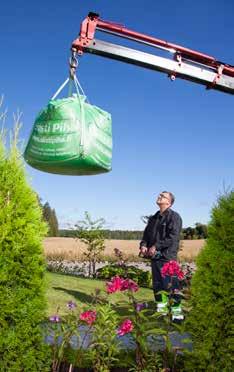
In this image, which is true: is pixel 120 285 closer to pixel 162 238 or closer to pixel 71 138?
pixel 71 138

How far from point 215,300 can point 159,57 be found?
516 cm

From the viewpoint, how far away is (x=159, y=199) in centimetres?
782

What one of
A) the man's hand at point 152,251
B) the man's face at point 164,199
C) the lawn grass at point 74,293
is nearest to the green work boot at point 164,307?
the man's hand at point 152,251

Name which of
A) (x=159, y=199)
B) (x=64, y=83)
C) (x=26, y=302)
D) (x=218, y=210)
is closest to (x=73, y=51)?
(x=64, y=83)

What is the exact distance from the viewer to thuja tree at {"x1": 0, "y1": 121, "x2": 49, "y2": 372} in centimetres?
362

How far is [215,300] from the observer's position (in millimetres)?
3812

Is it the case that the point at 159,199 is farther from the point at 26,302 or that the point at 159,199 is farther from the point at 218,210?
the point at 26,302

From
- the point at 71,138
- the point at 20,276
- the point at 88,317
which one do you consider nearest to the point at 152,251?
the point at 71,138

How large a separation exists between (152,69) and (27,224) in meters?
5.03

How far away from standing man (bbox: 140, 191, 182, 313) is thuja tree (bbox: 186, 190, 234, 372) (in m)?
3.57

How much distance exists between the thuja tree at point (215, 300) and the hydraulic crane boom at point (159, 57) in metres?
3.82

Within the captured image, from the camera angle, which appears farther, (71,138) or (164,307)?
(71,138)

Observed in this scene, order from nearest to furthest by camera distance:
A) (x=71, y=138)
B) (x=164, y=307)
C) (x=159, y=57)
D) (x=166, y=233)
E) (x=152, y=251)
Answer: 1. (x=164, y=307)
2. (x=71, y=138)
3. (x=152, y=251)
4. (x=166, y=233)
5. (x=159, y=57)

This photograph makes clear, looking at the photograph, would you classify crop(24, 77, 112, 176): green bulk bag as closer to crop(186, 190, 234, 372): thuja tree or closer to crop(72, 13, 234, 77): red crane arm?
crop(186, 190, 234, 372): thuja tree
